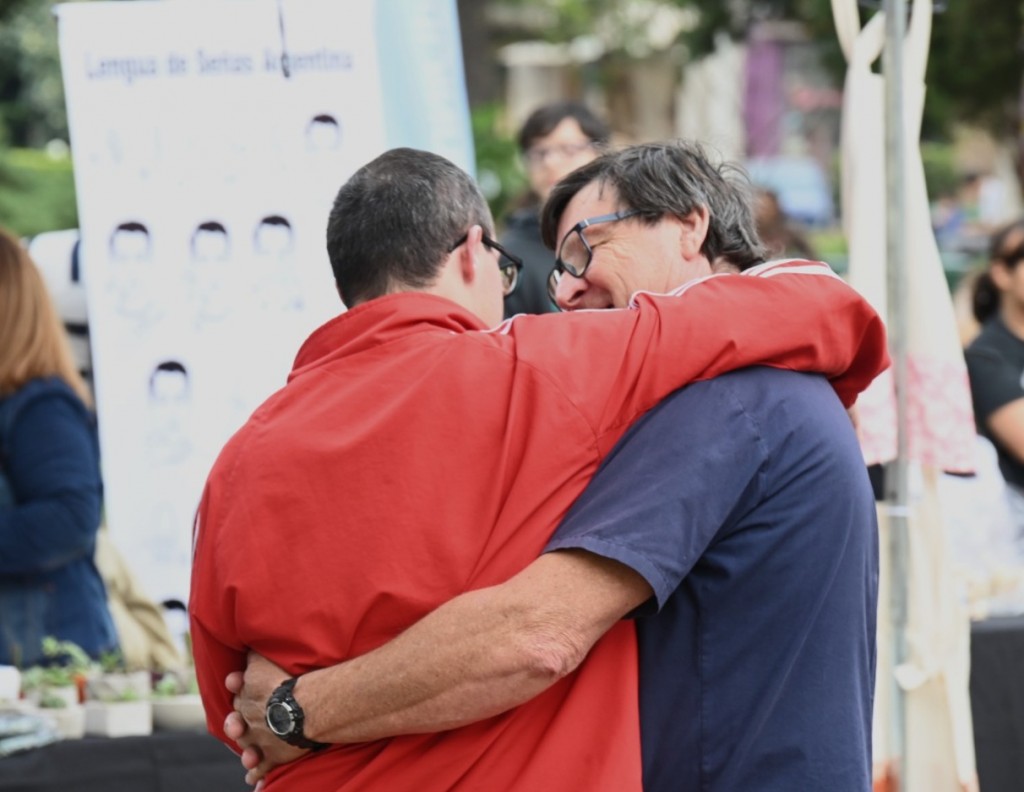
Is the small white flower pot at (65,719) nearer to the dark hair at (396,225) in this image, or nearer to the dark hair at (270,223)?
the dark hair at (270,223)

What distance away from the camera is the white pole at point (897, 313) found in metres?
3.90

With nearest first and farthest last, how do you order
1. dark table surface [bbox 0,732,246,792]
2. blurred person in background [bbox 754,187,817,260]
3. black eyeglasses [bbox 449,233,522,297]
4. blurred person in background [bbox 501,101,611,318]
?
black eyeglasses [bbox 449,233,522,297] < dark table surface [bbox 0,732,246,792] < blurred person in background [bbox 501,101,611,318] < blurred person in background [bbox 754,187,817,260]

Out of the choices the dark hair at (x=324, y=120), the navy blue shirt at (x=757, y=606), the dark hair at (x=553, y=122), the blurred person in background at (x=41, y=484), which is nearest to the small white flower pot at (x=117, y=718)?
the blurred person in background at (x=41, y=484)

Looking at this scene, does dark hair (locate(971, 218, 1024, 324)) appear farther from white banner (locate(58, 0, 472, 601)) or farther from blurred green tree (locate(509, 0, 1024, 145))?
blurred green tree (locate(509, 0, 1024, 145))

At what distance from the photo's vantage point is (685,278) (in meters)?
2.10

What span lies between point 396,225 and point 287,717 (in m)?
0.62

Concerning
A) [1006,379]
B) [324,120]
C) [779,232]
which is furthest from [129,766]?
[779,232]

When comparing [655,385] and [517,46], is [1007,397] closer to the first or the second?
[655,385]

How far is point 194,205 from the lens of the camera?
399 cm

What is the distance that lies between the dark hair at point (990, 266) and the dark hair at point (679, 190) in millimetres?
3211

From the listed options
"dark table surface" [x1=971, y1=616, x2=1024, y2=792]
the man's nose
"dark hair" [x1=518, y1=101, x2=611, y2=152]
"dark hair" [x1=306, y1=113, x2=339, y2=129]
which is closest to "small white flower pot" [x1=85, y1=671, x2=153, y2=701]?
"dark hair" [x1=306, y1=113, x2=339, y2=129]

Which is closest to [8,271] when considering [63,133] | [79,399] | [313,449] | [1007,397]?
[79,399]

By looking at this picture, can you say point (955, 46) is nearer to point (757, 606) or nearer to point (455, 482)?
point (757, 606)

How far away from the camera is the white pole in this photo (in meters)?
3.90
